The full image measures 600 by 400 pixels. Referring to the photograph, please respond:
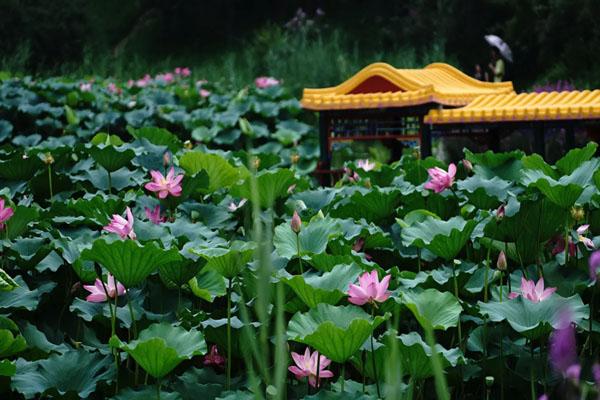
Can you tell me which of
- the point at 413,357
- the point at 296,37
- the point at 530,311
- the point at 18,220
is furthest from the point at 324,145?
the point at 296,37

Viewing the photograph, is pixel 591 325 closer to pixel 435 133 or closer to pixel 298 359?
pixel 298 359

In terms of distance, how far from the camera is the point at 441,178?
8.83 ft

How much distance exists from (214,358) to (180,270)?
20 cm

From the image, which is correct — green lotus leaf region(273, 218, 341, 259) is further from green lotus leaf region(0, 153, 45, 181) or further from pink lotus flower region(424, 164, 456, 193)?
green lotus leaf region(0, 153, 45, 181)

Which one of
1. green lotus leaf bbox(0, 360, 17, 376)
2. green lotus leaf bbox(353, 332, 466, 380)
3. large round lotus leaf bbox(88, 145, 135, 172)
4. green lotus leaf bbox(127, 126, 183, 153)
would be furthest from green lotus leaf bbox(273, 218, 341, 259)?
green lotus leaf bbox(127, 126, 183, 153)

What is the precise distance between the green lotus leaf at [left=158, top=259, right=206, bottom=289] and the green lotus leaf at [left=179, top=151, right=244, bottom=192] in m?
0.97

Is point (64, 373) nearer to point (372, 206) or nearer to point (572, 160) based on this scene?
point (372, 206)

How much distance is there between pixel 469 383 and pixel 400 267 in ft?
1.68

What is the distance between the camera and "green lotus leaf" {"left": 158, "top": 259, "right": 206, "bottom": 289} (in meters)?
2.10

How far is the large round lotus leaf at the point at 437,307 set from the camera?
1.98m

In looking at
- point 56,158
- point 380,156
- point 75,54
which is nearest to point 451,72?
point 380,156

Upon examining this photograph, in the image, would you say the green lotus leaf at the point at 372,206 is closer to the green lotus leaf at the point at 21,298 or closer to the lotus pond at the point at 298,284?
the lotus pond at the point at 298,284

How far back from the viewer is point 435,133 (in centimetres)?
671

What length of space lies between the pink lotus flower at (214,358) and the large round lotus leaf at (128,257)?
0.21m
